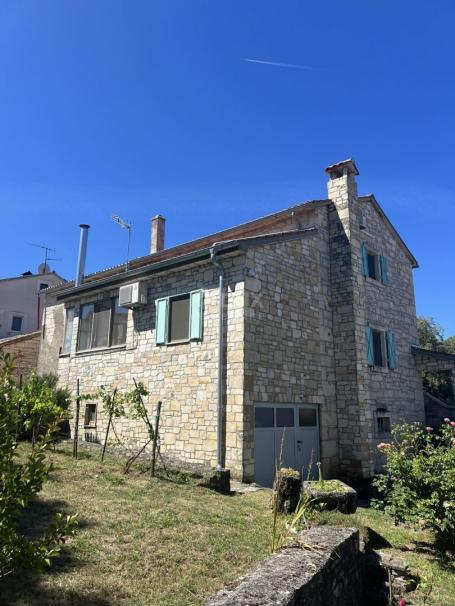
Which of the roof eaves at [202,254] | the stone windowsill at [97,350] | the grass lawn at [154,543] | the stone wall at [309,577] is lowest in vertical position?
the grass lawn at [154,543]

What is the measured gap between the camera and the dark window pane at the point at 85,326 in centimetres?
1427

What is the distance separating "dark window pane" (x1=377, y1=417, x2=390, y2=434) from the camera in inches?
537

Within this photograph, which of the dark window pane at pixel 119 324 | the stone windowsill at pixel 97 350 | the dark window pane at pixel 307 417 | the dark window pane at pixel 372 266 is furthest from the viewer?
the dark window pane at pixel 372 266

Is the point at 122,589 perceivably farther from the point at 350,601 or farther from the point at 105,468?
the point at 105,468

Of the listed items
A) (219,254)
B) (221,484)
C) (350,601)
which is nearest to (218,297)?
(219,254)

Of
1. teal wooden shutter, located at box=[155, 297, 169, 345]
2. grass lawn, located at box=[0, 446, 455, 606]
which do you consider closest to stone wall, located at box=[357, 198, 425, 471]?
grass lawn, located at box=[0, 446, 455, 606]

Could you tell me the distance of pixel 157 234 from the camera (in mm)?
18828

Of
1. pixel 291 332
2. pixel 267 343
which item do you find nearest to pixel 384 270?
pixel 291 332

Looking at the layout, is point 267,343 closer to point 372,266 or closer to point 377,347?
point 377,347

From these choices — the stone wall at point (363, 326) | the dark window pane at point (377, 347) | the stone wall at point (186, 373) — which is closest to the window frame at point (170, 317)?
the stone wall at point (186, 373)

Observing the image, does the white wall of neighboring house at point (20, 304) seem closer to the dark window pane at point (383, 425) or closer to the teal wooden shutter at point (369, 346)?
the teal wooden shutter at point (369, 346)

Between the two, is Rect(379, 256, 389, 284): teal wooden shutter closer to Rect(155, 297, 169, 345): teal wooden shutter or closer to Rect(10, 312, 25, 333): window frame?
Rect(155, 297, 169, 345): teal wooden shutter

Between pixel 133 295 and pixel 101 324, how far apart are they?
2.36 m

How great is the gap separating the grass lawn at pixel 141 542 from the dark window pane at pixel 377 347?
7.47m
